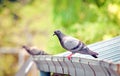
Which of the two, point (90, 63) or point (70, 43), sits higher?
point (70, 43)

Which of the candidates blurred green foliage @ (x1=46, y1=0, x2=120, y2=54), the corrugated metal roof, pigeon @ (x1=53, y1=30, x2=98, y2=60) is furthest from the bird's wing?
Result: blurred green foliage @ (x1=46, y1=0, x2=120, y2=54)

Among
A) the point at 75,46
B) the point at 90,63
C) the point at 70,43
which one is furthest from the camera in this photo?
the point at 70,43

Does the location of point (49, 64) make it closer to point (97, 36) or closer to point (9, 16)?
point (97, 36)

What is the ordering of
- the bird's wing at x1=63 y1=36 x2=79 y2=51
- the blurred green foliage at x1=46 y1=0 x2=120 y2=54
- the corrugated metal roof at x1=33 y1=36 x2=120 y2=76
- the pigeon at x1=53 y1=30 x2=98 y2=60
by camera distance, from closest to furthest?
the corrugated metal roof at x1=33 y1=36 x2=120 y2=76 < the pigeon at x1=53 y1=30 x2=98 y2=60 < the bird's wing at x1=63 y1=36 x2=79 y2=51 < the blurred green foliage at x1=46 y1=0 x2=120 y2=54

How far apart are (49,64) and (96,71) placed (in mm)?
1922

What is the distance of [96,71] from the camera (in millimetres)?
5414

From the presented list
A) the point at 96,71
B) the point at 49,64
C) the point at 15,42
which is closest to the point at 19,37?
the point at 15,42

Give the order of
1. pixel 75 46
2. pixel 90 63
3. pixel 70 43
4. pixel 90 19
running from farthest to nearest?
1. pixel 90 19
2. pixel 70 43
3. pixel 75 46
4. pixel 90 63

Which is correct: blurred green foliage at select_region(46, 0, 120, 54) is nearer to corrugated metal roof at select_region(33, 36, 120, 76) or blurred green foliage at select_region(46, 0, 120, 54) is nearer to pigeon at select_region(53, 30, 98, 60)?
corrugated metal roof at select_region(33, 36, 120, 76)

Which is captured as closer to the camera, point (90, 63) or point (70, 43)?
point (90, 63)

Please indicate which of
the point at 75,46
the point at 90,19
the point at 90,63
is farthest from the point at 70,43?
the point at 90,19

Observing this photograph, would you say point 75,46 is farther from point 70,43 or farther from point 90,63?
point 90,63

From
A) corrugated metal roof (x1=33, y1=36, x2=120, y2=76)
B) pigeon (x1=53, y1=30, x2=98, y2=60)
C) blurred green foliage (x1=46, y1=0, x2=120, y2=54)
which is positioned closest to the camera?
corrugated metal roof (x1=33, y1=36, x2=120, y2=76)

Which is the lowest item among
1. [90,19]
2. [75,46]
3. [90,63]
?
[90,63]
